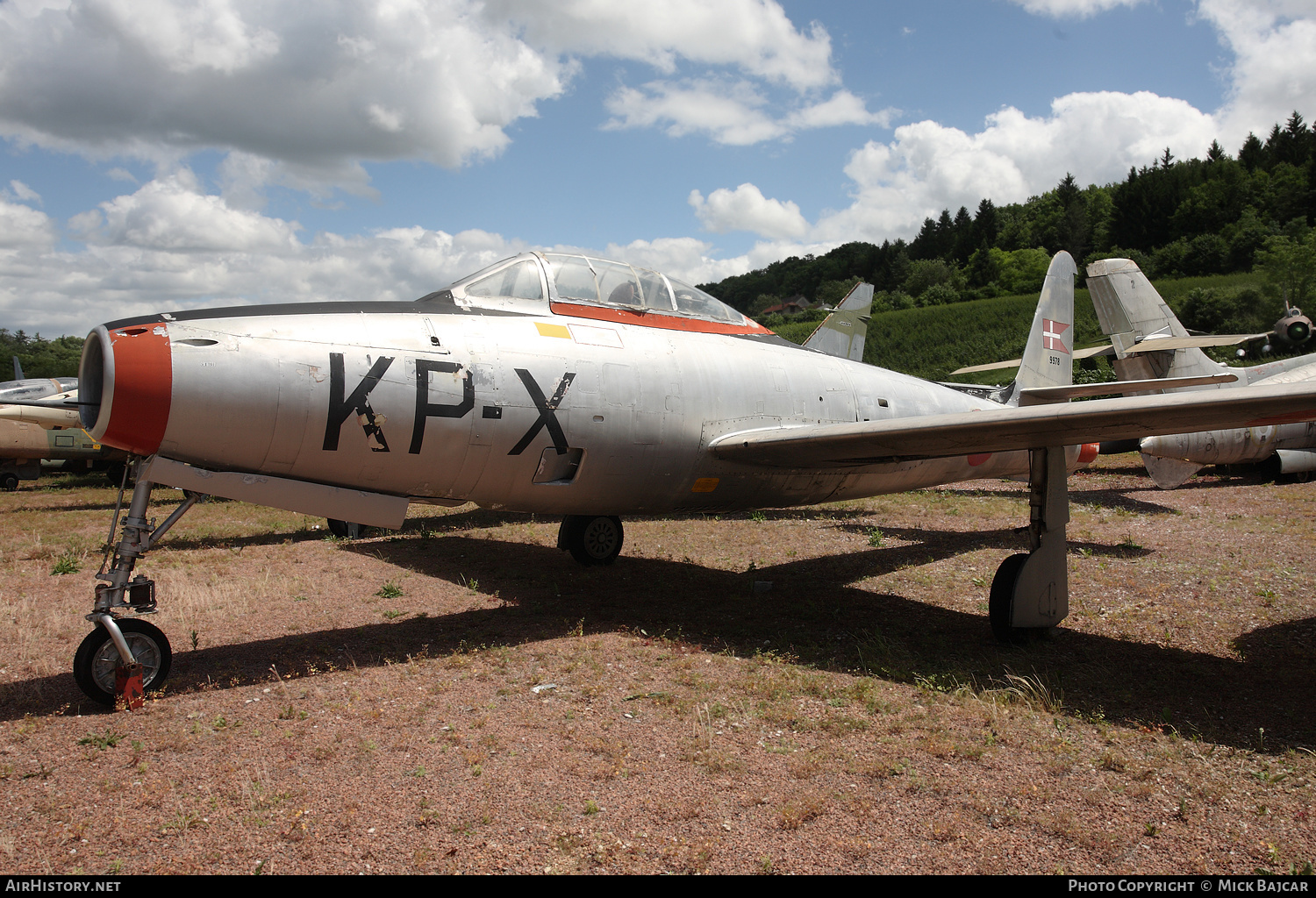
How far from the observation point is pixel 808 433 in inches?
Result: 245

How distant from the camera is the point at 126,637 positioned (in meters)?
4.59

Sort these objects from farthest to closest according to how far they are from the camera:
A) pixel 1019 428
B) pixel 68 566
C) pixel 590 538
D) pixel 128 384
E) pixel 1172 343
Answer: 1. pixel 1172 343
2. pixel 590 538
3. pixel 68 566
4. pixel 1019 428
5. pixel 128 384

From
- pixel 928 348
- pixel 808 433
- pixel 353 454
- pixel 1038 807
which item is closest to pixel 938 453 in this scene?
pixel 808 433

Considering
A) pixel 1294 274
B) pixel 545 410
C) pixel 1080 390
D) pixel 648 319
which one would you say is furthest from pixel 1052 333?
pixel 1294 274

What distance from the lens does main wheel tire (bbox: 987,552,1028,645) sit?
19.2 ft

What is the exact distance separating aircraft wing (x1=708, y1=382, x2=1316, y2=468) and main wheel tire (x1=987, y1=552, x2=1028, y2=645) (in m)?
1.03

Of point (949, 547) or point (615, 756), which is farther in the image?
point (949, 547)

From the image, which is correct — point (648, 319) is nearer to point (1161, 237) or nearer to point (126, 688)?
point (126, 688)

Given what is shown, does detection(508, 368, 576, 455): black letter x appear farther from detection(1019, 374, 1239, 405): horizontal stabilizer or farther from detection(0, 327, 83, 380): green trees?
detection(0, 327, 83, 380): green trees

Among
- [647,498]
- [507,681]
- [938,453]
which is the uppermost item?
[938,453]

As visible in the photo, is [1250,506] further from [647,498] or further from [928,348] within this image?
[928,348]

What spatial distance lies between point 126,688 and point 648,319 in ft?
15.9

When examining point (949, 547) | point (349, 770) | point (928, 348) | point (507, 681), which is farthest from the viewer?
point (928, 348)

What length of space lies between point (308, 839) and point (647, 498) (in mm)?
4076
